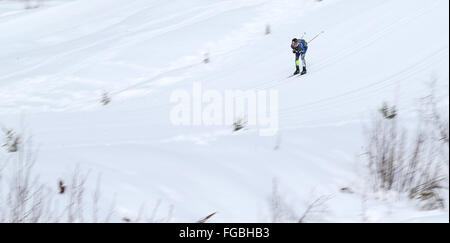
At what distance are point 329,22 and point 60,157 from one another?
24.3 ft

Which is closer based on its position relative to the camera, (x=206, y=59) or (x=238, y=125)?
(x=238, y=125)

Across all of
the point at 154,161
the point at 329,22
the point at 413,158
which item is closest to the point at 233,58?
the point at 329,22

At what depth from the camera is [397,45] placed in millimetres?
8211

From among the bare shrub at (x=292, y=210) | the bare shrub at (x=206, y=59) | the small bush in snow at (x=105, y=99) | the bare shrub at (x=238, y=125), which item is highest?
the bare shrub at (x=206, y=59)

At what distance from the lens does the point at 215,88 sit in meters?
8.01

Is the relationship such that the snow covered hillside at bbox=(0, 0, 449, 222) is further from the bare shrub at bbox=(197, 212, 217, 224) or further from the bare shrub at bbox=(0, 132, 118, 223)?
the bare shrub at bbox=(0, 132, 118, 223)

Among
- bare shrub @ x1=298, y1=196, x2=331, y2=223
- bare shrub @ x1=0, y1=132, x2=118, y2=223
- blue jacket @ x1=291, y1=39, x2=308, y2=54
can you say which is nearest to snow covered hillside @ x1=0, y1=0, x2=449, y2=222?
bare shrub @ x1=298, y1=196, x2=331, y2=223

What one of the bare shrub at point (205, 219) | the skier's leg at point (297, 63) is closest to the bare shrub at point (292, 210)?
the bare shrub at point (205, 219)

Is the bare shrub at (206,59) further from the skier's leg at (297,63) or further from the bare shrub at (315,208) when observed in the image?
the bare shrub at (315,208)

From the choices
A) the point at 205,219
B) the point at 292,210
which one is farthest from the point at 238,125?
the point at 205,219

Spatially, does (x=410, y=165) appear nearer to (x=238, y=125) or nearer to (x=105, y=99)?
(x=238, y=125)

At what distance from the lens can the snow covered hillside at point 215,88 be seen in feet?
13.2

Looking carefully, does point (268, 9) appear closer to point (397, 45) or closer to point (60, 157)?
point (397, 45)

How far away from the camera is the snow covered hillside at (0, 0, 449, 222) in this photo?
404 centimetres
